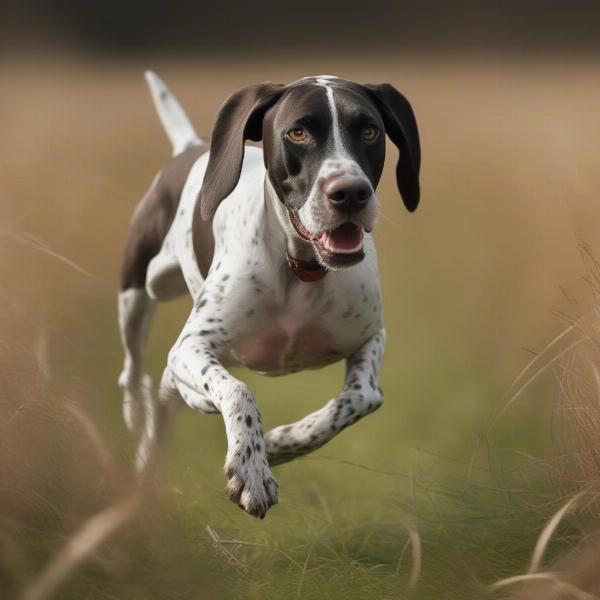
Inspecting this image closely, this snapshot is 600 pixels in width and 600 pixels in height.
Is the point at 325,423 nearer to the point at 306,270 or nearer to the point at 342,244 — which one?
the point at 306,270

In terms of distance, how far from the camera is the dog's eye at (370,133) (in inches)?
187

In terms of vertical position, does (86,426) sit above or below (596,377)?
below

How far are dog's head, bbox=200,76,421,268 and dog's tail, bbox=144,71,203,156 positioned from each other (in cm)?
166

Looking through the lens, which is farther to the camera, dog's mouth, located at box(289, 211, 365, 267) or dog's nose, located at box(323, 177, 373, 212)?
dog's mouth, located at box(289, 211, 365, 267)


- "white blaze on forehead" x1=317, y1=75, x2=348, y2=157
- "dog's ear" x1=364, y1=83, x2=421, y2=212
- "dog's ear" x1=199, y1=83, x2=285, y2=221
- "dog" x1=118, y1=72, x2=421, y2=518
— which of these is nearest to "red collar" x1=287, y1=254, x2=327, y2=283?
"dog" x1=118, y1=72, x2=421, y2=518

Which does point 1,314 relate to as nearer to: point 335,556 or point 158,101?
point 335,556

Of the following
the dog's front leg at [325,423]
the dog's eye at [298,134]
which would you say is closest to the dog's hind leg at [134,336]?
the dog's front leg at [325,423]

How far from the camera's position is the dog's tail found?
6734mm

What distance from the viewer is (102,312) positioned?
6301 mm

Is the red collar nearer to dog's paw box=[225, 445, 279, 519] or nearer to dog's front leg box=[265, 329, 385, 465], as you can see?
dog's front leg box=[265, 329, 385, 465]

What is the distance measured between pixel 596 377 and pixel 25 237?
2085mm

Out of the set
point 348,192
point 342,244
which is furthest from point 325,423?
point 348,192

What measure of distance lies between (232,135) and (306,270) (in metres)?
0.52

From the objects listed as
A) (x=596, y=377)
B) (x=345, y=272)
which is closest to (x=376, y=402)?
(x=345, y=272)
